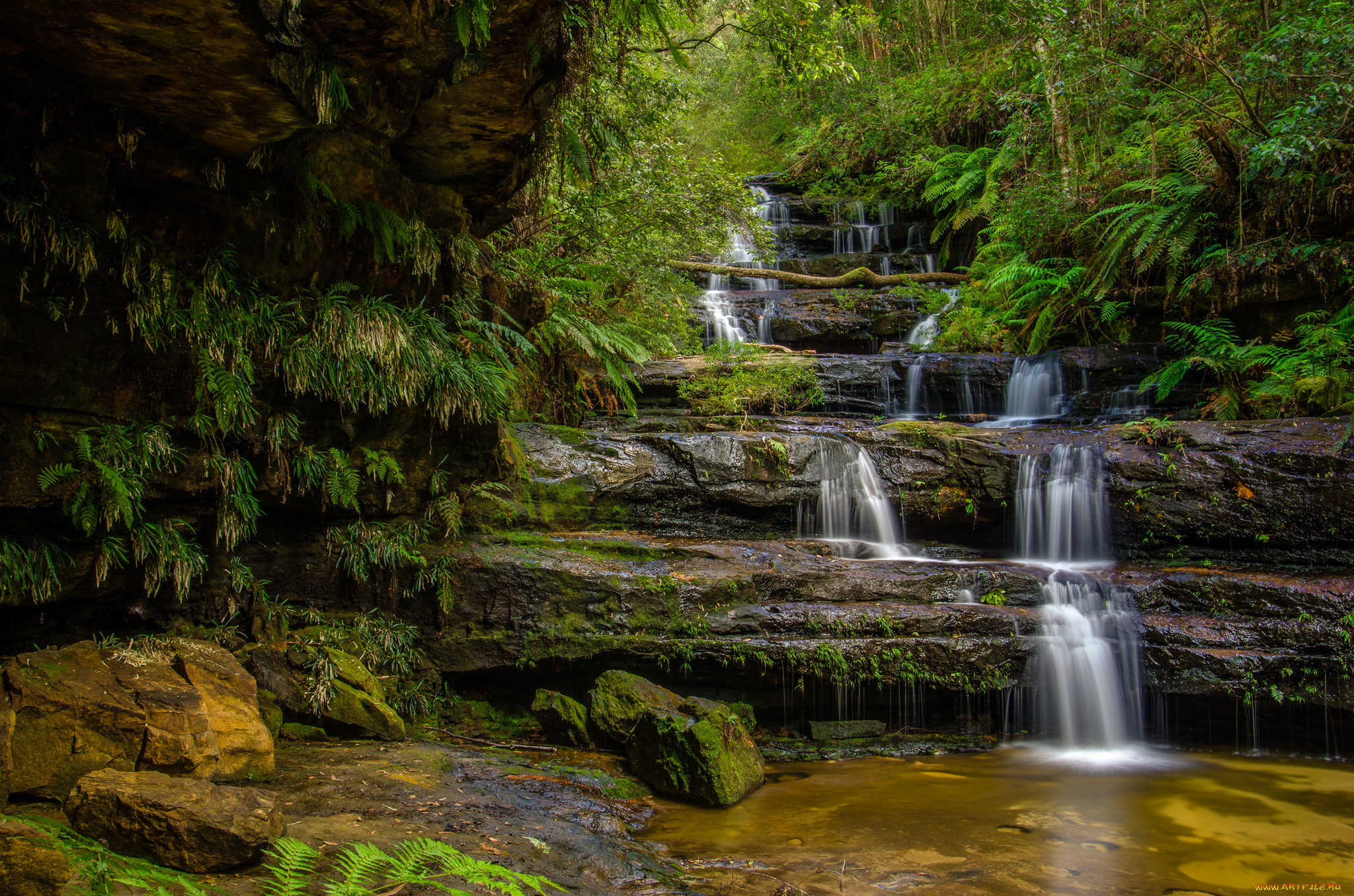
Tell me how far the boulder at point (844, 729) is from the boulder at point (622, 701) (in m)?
1.22

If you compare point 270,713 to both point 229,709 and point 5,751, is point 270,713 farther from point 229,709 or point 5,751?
point 5,751

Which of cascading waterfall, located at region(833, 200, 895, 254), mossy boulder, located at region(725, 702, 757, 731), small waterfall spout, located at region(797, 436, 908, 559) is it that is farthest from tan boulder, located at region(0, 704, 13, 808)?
cascading waterfall, located at region(833, 200, 895, 254)

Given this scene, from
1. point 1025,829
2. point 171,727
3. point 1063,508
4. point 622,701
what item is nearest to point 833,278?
point 1063,508

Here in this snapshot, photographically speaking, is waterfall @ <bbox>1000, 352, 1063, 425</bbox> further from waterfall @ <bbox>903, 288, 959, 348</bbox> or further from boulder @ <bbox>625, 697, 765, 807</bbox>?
boulder @ <bbox>625, 697, 765, 807</bbox>

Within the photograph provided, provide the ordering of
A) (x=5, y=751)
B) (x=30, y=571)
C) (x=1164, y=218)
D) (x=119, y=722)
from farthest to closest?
1. (x=1164, y=218)
2. (x=30, y=571)
3. (x=119, y=722)
4. (x=5, y=751)

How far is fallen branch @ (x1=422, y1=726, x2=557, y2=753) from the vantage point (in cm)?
514

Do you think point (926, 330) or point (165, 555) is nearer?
point (165, 555)

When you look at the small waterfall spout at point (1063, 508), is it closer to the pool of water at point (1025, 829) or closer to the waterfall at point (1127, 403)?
the waterfall at point (1127, 403)

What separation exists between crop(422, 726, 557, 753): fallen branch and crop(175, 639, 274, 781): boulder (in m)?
1.48

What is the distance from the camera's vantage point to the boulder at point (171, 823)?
2387 millimetres

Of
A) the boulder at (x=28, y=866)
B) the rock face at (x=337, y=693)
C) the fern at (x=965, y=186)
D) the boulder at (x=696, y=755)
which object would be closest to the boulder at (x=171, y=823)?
the boulder at (x=28, y=866)

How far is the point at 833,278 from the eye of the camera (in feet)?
49.5

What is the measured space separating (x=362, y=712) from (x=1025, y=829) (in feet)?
14.0

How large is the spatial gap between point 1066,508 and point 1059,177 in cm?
774
